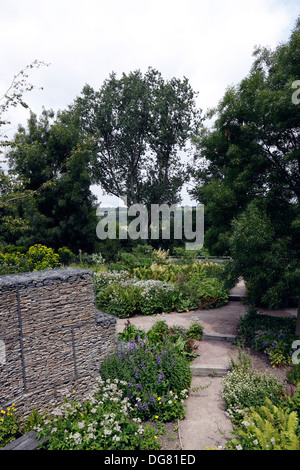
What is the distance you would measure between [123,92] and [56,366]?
73.4 ft

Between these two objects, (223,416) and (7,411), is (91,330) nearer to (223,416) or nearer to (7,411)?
(7,411)

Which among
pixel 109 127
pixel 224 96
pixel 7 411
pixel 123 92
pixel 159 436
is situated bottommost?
pixel 159 436

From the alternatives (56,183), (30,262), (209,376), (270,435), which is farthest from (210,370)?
(56,183)

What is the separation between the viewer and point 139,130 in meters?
23.8

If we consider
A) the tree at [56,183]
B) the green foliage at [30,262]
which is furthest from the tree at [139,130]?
the green foliage at [30,262]

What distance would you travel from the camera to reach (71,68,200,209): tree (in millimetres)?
22812

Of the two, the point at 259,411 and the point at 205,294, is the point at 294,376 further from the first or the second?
the point at 205,294

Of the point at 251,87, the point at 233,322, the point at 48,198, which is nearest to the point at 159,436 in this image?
the point at 233,322

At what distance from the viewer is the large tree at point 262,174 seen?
21.0 feet

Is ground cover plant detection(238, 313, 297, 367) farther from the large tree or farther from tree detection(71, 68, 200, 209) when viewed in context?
tree detection(71, 68, 200, 209)

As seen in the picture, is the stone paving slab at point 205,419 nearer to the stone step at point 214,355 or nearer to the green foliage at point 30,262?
the stone step at point 214,355

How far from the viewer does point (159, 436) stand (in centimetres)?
456

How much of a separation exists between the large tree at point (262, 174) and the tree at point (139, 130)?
15.6 m
